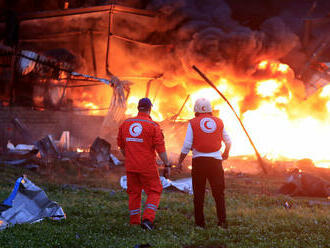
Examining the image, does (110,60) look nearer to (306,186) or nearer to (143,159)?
(306,186)

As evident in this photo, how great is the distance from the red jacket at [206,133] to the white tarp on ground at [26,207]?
8.75ft

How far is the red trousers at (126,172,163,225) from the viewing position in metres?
5.70

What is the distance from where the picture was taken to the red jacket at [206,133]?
18.7 ft

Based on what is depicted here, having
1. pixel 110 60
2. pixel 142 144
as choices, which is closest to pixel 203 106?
pixel 142 144

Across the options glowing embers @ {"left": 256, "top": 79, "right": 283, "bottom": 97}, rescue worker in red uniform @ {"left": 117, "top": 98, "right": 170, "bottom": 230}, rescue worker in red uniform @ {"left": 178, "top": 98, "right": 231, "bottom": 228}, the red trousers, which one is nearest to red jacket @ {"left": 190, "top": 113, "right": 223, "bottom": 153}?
rescue worker in red uniform @ {"left": 178, "top": 98, "right": 231, "bottom": 228}

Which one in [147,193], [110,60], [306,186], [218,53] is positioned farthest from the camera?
[110,60]

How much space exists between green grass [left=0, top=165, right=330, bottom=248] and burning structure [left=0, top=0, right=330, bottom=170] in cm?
1280

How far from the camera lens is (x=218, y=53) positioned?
2212 centimetres

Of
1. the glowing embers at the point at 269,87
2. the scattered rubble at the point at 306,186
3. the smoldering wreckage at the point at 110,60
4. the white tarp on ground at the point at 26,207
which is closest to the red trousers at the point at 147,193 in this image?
the white tarp on ground at the point at 26,207

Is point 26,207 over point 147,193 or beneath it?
beneath

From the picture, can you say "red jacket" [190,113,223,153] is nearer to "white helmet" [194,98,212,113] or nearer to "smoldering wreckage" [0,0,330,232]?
"white helmet" [194,98,212,113]

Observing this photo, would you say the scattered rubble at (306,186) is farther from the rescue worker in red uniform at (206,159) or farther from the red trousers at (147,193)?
the red trousers at (147,193)

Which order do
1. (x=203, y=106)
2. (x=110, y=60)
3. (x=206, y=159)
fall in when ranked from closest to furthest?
1. (x=206, y=159)
2. (x=203, y=106)
3. (x=110, y=60)

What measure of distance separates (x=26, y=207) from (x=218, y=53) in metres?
18.0
